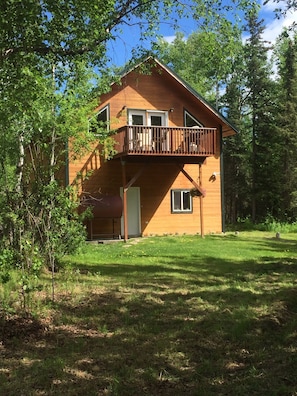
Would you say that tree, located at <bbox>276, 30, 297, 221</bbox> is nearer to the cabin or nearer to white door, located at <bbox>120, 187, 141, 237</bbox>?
the cabin

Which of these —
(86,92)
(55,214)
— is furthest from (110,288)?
(86,92)

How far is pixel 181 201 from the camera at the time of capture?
1928 centimetres

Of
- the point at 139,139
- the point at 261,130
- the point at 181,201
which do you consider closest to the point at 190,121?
the point at 181,201

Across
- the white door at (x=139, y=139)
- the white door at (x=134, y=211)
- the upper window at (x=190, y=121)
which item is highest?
the upper window at (x=190, y=121)

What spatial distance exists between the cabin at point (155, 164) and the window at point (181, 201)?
0.15 ft

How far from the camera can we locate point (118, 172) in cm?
1795

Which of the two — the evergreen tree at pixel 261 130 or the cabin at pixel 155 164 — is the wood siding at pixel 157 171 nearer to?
the cabin at pixel 155 164

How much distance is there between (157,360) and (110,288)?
326 centimetres

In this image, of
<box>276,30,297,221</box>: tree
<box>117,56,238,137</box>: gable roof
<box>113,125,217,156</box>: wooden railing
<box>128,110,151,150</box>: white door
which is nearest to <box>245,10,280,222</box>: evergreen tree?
<box>276,30,297,221</box>: tree


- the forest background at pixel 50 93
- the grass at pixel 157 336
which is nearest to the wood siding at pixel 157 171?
the forest background at pixel 50 93

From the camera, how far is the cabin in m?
16.7

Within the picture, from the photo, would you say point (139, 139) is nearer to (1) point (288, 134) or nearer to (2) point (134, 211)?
(2) point (134, 211)

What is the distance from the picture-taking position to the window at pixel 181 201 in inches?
751

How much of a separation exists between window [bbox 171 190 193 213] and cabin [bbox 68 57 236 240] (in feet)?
0.15
